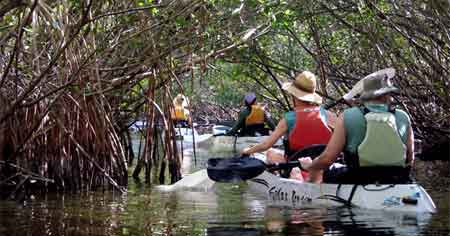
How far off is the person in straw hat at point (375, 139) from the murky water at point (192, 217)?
0.35 m

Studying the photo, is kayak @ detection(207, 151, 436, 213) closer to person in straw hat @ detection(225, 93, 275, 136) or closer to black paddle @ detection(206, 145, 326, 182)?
black paddle @ detection(206, 145, 326, 182)

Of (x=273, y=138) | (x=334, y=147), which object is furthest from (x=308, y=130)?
(x=334, y=147)

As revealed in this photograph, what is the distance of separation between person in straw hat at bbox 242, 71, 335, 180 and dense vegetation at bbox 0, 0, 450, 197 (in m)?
1.07

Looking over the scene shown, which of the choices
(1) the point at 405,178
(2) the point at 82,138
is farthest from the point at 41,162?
(1) the point at 405,178

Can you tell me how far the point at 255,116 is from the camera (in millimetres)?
16188

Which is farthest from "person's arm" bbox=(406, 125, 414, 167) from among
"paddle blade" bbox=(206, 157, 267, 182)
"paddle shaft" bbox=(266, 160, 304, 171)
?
"paddle blade" bbox=(206, 157, 267, 182)

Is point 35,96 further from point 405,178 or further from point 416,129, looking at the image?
point 416,129

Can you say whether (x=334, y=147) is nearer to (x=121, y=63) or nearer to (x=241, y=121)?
(x=121, y=63)

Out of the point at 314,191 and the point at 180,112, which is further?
the point at 180,112

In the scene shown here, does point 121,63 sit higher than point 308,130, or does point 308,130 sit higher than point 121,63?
point 121,63

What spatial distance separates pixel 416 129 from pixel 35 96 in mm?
7991

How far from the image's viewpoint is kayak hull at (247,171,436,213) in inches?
275

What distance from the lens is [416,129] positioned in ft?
49.2

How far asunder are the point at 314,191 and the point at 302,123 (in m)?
0.88
